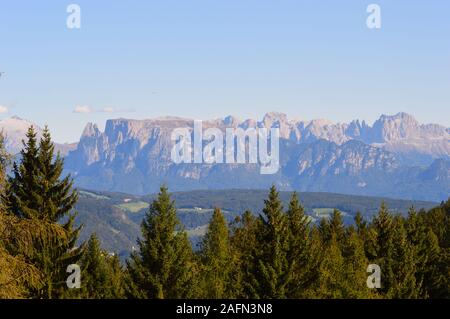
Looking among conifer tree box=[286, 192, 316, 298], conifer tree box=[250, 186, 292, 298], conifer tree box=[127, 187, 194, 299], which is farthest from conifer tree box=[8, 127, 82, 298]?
conifer tree box=[286, 192, 316, 298]

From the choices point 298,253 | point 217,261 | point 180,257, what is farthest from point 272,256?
point 217,261

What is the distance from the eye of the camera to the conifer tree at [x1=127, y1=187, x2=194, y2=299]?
49781 millimetres

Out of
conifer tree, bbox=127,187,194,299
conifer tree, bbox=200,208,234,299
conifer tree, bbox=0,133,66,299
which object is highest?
conifer tree, bbox=0,133,66,299

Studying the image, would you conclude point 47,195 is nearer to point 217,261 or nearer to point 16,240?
point 16,240

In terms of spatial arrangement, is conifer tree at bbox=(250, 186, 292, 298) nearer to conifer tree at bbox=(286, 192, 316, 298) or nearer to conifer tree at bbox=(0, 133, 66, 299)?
conifer tree at bbox=(286, 192, 316, 298)

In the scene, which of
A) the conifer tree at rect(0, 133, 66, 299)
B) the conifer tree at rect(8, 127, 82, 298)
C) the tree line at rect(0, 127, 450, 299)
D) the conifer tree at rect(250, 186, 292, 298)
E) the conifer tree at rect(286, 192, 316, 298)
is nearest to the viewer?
the conifer tree at rect(0, 133, 66, 299)

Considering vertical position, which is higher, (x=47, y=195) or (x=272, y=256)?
(x=47, y=195)

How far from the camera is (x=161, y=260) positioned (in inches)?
1967

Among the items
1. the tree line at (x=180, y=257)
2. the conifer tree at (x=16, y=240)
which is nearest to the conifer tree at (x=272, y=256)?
the tree line at (x=180, y=257)

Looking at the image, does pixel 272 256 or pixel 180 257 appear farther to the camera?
pixel 272 256

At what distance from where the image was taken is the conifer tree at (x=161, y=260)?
49.8 meters

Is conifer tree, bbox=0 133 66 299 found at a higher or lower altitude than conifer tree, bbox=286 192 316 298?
higher
